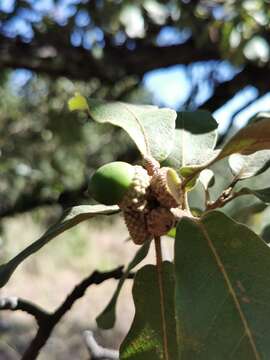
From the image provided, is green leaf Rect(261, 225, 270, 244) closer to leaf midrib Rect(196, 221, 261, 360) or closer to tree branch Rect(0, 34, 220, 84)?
leaf midrib Rect(196, 221, 261, 360)

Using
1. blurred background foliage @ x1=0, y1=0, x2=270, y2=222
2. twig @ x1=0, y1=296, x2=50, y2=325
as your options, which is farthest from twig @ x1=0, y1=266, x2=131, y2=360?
blurred background foliage @ x1=0, y1=0, x2=270, y2=222

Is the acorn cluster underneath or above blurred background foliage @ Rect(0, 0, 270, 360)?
above

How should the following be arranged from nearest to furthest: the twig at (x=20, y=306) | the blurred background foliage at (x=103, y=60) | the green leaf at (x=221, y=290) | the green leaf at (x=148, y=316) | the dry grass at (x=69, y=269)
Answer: the green leaf at (x=221, y=290)
the green leaf at (x=148, y=316)
the twig at (x=20, y=306)
the blurred background foliage at (x=103, y=60)
the dry grass at (x=69, y=269)

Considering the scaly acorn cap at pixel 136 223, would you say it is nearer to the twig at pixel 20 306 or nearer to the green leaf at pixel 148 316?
the green leaf at pixel 148 316

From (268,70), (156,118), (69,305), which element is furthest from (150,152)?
(268,70)

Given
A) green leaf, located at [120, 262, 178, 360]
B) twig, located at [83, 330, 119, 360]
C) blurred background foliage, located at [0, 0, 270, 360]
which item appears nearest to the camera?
green leaf, located at [120, 262, 178, 360]

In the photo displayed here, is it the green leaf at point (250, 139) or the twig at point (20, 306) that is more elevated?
the green leaf at point (250, 139)

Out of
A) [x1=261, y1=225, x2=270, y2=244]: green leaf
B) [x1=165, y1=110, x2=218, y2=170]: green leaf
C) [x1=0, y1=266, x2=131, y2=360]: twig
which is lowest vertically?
[x1=0, y1=266, x2=131, y2=360]: twig

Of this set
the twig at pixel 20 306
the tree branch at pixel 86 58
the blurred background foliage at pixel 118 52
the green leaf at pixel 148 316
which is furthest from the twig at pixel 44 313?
the tree branch at pixel 86 58

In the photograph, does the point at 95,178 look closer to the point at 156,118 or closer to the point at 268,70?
the point at 156,118
